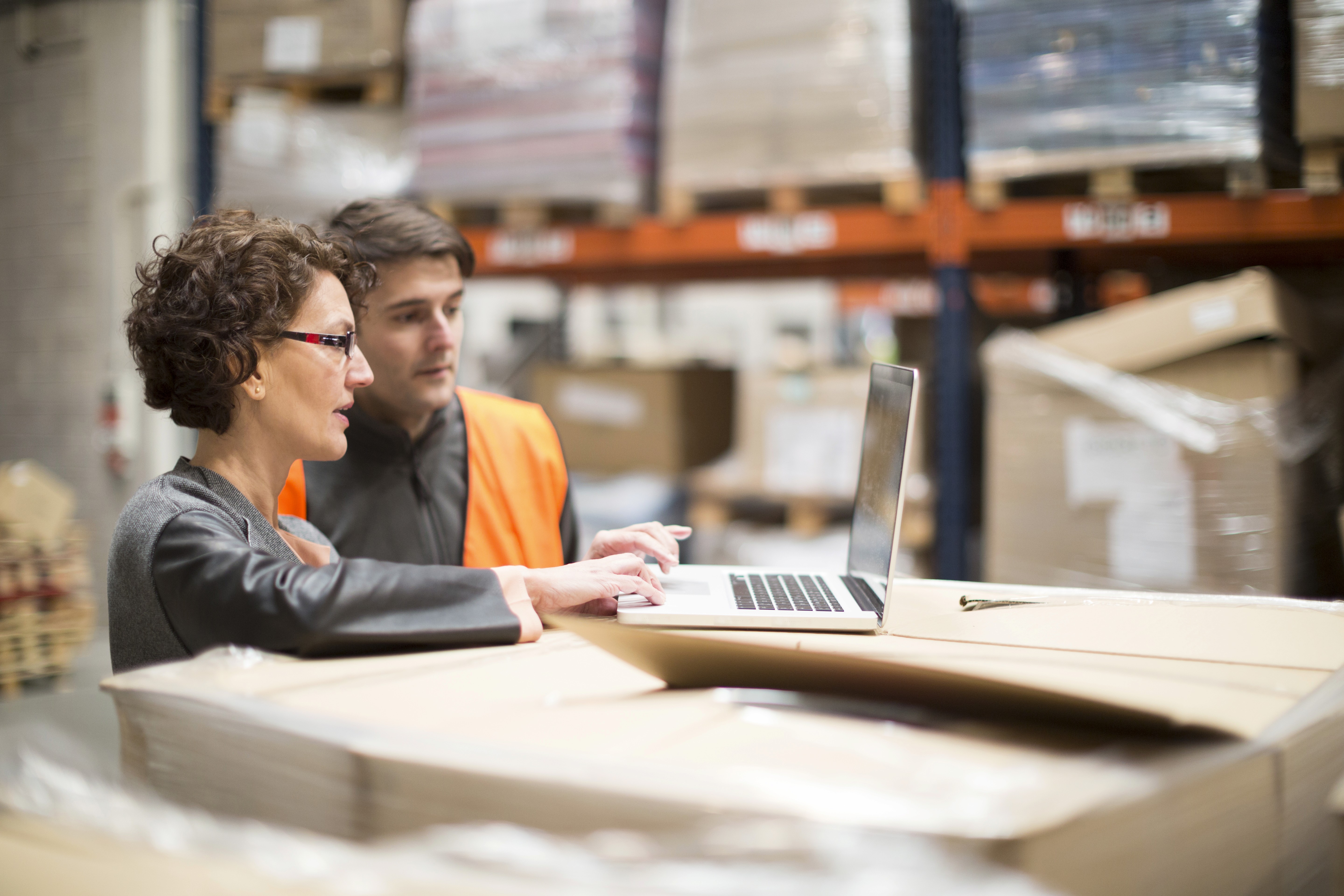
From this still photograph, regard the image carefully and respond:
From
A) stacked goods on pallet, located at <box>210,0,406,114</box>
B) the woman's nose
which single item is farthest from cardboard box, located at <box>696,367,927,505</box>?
the woman's nose

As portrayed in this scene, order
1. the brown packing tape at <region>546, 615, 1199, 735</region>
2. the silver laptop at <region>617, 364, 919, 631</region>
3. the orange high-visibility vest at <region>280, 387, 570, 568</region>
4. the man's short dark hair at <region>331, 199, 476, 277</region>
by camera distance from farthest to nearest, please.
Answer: the orange high-visibility vest at <region>280, 387, 570, 568</region>, the man's short dark hair at <region>331, 199, 476, 277</region>, the silver laptop at <region>617, 364, 919, 631</region>, the brown packing tape at <region>546, 615, 1199, 735</region>

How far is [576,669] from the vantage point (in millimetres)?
1203

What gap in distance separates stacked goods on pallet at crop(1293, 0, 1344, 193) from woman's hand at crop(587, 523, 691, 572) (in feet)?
7.51

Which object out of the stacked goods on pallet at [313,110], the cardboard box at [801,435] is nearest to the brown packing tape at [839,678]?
the cardboard box at [801,435]

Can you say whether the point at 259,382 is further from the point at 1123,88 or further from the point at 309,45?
the point at 309,45

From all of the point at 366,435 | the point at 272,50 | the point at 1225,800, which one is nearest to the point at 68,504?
the point at 272,50

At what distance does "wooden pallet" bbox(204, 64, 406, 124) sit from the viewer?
4133 millimetres

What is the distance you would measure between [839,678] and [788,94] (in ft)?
9.06

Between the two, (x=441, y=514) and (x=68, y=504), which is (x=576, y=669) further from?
(x=68, y=504)

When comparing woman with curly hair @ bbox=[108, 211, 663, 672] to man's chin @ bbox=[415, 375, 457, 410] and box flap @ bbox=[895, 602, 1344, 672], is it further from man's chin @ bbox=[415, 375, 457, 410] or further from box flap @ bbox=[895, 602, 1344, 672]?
box flap @ bbox=[895, 602, 1344, 672]

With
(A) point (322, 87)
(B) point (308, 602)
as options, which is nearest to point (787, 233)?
(A) point (322, 87)

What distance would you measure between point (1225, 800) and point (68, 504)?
5.01m

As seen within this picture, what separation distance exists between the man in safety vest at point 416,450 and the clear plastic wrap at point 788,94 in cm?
144

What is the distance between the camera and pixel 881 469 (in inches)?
69.3
